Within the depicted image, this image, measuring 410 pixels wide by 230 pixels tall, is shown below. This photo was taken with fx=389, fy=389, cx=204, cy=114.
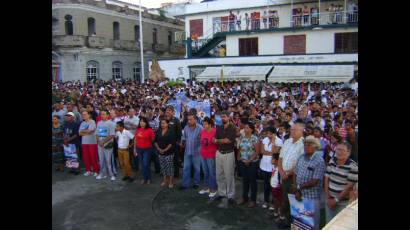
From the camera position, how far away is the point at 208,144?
7.63m

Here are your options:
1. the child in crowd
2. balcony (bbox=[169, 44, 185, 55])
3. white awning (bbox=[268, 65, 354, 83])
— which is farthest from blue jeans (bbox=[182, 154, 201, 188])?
balcony (bbox=[169, 44, 185, 55])

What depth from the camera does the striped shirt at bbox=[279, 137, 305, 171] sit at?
5668mm

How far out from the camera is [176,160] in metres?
9.07

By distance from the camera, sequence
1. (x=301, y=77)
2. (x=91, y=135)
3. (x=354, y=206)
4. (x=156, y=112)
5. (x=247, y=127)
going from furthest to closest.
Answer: (x=301, y=77) → (x=156, y=112) → (x=91, y=135) → (x=247, y=127) → (x=354, y=206)

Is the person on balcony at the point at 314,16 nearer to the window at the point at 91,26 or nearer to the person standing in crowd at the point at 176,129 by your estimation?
the window at the point at 91,26

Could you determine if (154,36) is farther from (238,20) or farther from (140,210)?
(140,210)

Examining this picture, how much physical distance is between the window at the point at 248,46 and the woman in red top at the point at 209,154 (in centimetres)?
2034

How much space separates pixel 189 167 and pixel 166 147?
0.64 metres
